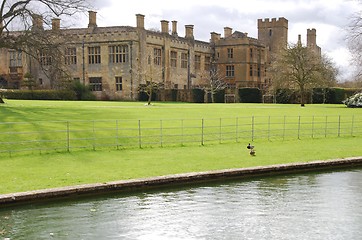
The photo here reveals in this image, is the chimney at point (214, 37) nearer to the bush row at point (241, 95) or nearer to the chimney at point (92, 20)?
the bush row at point (241, 95)

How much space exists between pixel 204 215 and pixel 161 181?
2.38 m

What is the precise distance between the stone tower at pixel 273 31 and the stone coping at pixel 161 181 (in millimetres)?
67841

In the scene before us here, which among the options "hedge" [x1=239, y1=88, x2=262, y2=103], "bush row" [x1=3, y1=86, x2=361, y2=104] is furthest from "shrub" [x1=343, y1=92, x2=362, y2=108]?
"hedge" [x1=239, y1=88, x2=262, y2=103]

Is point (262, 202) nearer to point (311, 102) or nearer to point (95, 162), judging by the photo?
point (95, 162)

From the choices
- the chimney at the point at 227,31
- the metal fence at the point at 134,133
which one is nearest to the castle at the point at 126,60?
the chimney at the point at 227,31

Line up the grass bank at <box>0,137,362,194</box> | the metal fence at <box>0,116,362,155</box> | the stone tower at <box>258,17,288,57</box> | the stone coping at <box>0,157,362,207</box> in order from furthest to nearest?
the stone tower at <box>258,17,288,57</box> < the metal fence at <box>0,116,362,155</box> < the grass bank at <box>0,137,362,194</box> < the stone coping at <box>0,157,362,207</box>

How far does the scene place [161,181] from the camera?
12250 millimetres

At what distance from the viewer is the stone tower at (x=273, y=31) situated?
81312mm

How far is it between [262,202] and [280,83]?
3792 cm

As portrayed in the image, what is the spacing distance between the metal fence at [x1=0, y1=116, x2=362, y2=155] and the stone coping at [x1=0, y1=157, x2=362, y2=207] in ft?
16.7

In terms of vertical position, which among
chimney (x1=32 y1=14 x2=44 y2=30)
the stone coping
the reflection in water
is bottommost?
the reflection in water

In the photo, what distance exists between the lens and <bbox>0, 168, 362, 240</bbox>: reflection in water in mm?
9055

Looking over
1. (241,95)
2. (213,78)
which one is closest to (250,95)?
(241,95)

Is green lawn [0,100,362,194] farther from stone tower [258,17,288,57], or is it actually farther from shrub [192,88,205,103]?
stone tower [258,17,288,57]
